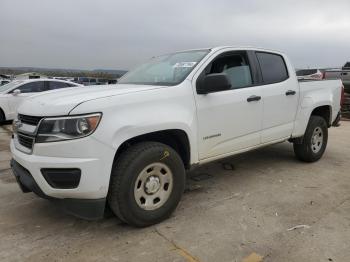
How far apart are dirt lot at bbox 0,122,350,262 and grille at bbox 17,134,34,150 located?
85cm

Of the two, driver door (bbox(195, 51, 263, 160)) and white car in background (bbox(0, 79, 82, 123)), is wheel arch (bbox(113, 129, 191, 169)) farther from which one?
white car in background (bbox(0, 79, 82, 123))

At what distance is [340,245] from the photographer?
3316 mm

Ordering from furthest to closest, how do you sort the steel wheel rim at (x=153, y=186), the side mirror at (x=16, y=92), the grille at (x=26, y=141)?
the side mirror at (x=16, y=92), the steel wheel rim at (x=153, y=186), the grille at (x=26, y=141)

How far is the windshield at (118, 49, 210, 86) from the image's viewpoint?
4125 millimetres

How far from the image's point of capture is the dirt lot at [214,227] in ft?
10.4

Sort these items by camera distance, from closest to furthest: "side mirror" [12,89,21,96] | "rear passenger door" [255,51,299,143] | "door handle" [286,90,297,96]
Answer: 1. "rear passenger door" [255,51,299,143]
2. "door handle" [286,90,297,96]
3. "side mirror" [12,89,21,96]

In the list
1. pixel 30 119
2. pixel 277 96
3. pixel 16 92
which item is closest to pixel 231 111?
pixel 277 96

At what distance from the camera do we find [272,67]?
5215mm

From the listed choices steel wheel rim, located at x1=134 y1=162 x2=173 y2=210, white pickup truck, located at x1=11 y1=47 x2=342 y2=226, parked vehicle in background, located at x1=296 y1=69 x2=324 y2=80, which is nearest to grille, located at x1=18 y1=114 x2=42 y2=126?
white pickup truck, located at x1=11 y1=47 x2=342 y2=226

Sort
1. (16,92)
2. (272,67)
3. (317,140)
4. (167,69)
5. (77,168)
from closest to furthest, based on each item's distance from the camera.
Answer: (77,168)
(167,69)
(272,67)
(317,140)
(16,92)

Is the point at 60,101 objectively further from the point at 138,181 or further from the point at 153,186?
the point at 153,186

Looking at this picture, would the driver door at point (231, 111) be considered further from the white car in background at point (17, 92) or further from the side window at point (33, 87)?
the side window at point (33, 87)

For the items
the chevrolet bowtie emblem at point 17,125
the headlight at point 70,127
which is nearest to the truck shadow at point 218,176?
the chevrolet bowtie emblem at point 17,125

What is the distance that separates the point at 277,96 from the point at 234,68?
0.81 m
